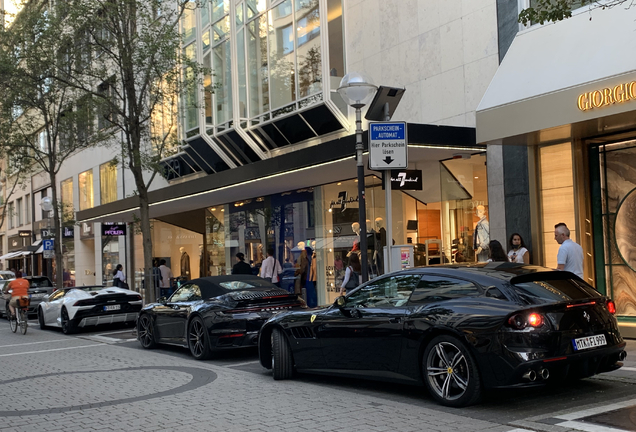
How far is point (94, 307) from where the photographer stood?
57.9 ft

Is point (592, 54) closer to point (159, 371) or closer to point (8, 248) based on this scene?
point (159, 371)

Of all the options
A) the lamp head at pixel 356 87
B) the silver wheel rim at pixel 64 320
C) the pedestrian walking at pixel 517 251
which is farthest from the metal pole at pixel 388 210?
the silver wheel rim at pixel 64 320

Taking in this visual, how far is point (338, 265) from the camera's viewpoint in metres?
18.8

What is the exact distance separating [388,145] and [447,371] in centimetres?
429

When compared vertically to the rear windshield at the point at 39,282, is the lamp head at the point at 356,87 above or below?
above

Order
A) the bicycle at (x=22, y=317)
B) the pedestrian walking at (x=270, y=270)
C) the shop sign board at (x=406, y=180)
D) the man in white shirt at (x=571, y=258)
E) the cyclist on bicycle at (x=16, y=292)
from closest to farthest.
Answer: the man in white shirt at (x=571, y=258)
the shop sign board at (x=406, y=180)
the bicycle at (x=22, y=317)
the cyclist on bicycle at (x=16, y=292)
the pedestrian walking at (x=270, y=270)

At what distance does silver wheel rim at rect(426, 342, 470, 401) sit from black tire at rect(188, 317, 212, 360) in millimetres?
5158

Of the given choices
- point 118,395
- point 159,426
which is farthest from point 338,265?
point 159,426

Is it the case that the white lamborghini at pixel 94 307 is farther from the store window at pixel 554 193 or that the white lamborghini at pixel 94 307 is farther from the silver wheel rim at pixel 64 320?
the store window at pixel 554 193

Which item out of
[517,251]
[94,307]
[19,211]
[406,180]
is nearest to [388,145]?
[517,251]

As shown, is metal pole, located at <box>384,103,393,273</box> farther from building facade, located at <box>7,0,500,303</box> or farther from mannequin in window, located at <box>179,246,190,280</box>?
mannequin in window, located at <box>179,246,190,280</box>

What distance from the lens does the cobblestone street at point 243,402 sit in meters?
6.34

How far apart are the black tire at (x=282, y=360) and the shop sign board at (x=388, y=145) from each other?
293 cm

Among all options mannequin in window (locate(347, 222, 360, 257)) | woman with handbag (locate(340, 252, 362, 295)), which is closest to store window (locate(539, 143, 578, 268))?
woman with handbag (locate(340, 252, 362, 295))
